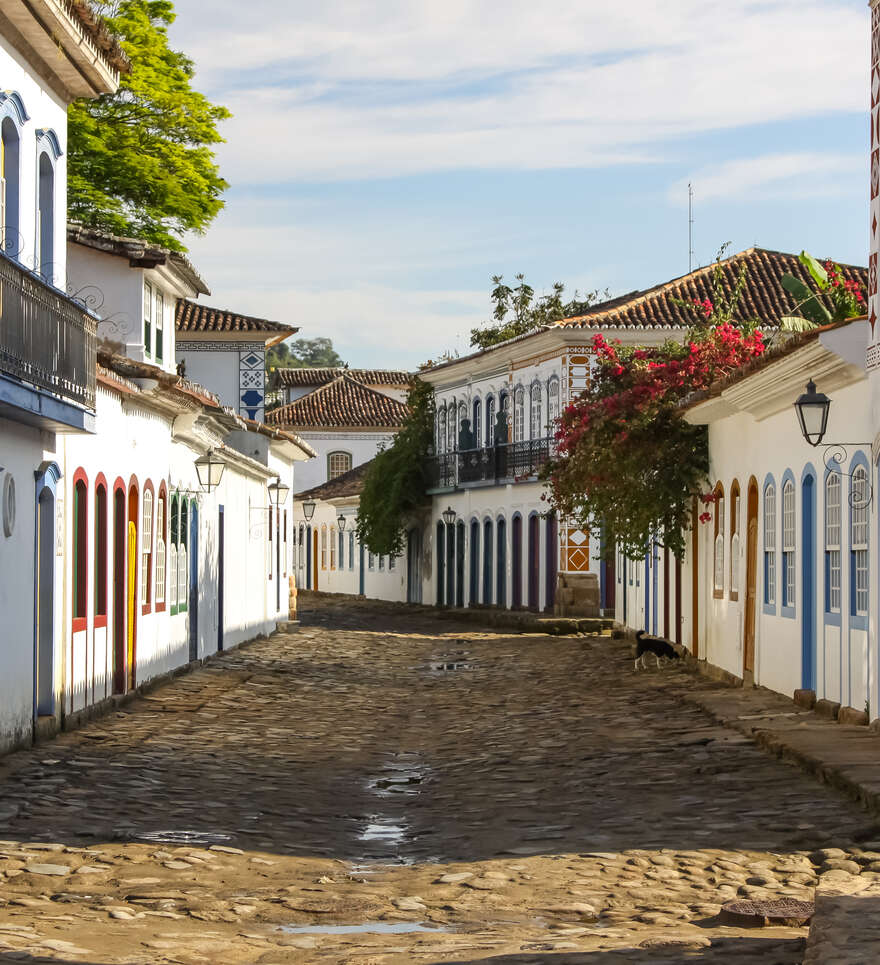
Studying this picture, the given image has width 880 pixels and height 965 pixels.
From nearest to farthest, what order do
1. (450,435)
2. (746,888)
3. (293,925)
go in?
(293,925) < (746,888) < (450,435)

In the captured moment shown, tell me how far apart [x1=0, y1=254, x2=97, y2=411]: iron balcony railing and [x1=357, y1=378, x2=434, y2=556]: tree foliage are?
1452 inches

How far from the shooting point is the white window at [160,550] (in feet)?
66.2

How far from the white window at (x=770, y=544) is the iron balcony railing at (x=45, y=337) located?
25.8 ft

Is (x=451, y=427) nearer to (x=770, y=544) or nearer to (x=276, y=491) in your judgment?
(x=276, y=491)

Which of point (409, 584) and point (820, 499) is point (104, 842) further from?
point (409, 584)

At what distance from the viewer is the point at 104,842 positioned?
9.45 meters

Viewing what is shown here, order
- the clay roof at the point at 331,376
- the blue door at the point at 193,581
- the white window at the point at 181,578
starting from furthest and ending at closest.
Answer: the clay roof at the point at 331,376
the blue door at the point at 193,581
the white window at the point at 181,578

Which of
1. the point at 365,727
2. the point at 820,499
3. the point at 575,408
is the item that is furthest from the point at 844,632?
the point at 575,408

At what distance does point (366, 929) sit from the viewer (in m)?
7.35

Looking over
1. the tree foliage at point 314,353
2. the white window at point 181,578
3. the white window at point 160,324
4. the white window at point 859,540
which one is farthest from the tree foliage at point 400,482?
the tree foliage at point 314,353

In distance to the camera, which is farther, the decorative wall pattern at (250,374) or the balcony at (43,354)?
the decorative wall pattern at (250,374)

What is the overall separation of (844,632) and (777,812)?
507cm

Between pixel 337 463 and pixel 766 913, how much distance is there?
66.5 m

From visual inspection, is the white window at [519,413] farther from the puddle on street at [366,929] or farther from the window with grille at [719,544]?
the puddle on street at [366,929]
